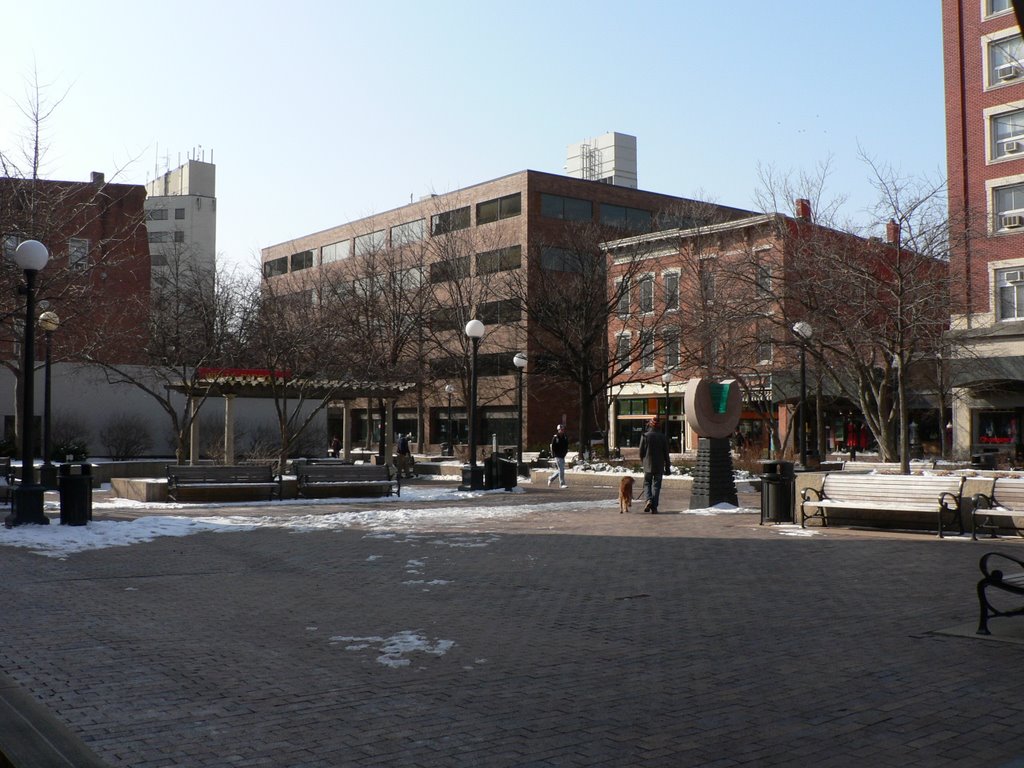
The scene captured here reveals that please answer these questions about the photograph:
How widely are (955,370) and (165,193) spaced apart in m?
85.1

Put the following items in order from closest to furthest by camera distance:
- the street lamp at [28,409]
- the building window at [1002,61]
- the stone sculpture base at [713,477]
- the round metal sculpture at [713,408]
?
the street lamp at [28,409] < the round metal sculpture at [713,408] < the stone sculpture base at [713,477] < the building window at [1002,61]

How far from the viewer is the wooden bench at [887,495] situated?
14.0 m

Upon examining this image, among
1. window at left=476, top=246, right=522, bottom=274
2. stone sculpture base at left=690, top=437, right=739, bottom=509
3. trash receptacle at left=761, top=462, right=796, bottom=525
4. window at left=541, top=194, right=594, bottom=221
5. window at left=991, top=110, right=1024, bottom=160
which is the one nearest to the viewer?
trash receptacle at left=761, top=462, right=796, bottom=525

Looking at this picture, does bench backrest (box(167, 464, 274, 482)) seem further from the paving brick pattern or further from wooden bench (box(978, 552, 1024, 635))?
wooden bench (box(978, 552, 1024, 635))

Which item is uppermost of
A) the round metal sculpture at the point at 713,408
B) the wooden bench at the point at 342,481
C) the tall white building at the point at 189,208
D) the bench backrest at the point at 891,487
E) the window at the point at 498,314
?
the tall white building at the point at 189,208

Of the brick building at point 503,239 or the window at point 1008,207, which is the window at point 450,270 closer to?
the brick building at point 503,239

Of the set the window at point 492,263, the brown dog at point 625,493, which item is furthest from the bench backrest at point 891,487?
the window at point 492,263

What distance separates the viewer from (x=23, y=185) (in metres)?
19.9

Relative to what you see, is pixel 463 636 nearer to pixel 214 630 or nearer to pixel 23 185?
pixel 214 630

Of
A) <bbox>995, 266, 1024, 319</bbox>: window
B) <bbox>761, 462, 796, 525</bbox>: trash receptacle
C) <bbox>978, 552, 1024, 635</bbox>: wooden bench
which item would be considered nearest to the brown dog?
<bbox>761, 462, 796, 525</bbox>: trash receptacle

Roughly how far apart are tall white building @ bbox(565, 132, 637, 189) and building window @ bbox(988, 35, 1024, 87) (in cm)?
4101

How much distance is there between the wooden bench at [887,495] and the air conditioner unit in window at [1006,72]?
1160 inches

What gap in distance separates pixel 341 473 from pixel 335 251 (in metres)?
58.6

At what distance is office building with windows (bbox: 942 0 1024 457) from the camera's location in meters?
37.7
